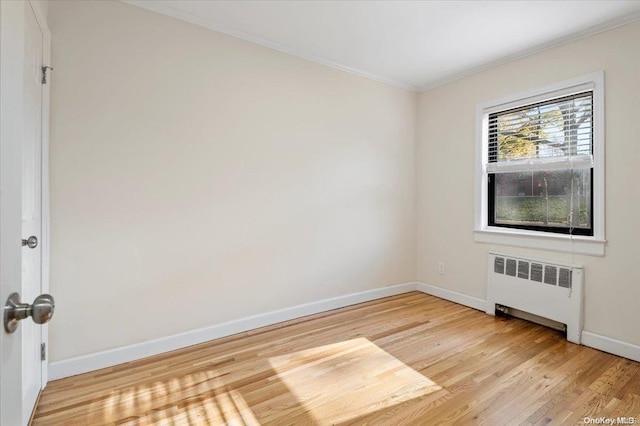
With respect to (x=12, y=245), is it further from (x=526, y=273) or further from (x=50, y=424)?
(x=526, y=273)

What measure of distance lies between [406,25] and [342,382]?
2780 millimetres

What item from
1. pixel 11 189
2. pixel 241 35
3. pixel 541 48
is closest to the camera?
pixel 11 189

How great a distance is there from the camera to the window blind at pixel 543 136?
9.19ft

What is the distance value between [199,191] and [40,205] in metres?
0.99

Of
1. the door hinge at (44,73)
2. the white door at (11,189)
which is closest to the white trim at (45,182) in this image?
the door hinge at (44,73)

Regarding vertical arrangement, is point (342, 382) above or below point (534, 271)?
below

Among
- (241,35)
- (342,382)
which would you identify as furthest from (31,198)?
(342,382)

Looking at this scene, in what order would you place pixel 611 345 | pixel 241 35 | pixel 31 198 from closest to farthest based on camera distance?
1. pixel 31 198
2. pixel 611 345
3. pixel 241 35

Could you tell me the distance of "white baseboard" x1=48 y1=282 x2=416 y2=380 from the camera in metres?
2.18

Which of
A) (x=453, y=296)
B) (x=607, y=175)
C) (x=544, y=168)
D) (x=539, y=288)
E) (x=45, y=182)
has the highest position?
(x=544, y=168)

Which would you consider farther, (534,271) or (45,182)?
(534,271)

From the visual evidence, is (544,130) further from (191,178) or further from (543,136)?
(191,178)

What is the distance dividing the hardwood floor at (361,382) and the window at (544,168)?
0.94 m

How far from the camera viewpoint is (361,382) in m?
2.12
